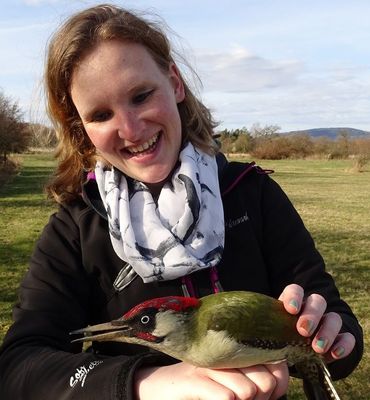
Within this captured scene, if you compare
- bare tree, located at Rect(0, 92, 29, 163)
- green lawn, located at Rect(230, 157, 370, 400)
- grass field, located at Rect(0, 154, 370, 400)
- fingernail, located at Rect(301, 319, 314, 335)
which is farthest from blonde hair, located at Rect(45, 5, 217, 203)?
bare tree, located at Rect(0, 92, 29, 163)

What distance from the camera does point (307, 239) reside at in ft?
9.19

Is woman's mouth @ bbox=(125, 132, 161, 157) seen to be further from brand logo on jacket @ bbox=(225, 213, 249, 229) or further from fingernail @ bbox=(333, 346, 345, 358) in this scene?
fingernail @ bbox=(333, 346, 345, 358)

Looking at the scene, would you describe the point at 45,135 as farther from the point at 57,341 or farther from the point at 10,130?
the point at 10,130

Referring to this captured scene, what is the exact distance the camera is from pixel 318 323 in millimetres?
2020

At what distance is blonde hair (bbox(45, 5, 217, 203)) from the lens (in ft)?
8.70

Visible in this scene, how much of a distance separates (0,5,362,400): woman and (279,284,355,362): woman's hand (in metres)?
0.16

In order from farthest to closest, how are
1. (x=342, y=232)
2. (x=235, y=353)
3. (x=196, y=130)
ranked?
(x=342, y=232), (x=196, y=130), (x=235, y=353)

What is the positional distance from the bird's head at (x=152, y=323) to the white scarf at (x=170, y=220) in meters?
0.63

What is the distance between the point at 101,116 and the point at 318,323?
1362 mm

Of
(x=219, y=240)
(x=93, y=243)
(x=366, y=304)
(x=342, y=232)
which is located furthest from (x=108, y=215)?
(x=342, y=232)

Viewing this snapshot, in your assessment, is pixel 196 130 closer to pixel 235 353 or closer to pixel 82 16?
pixel 82 16

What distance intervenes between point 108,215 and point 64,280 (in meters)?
0.38

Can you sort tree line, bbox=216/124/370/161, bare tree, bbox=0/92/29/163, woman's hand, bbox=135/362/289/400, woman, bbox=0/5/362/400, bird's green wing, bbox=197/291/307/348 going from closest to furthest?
woman's hand, bbox=135/362/289/400, bird's green wing, bbox=197/291/307/348, woman, bbox=0/5/362/400, bare tree, bbox=0/92/29/163, tree line, bbox=216/124/370/161

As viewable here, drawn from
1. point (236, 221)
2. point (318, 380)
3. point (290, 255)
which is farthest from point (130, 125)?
point (318, 380)
